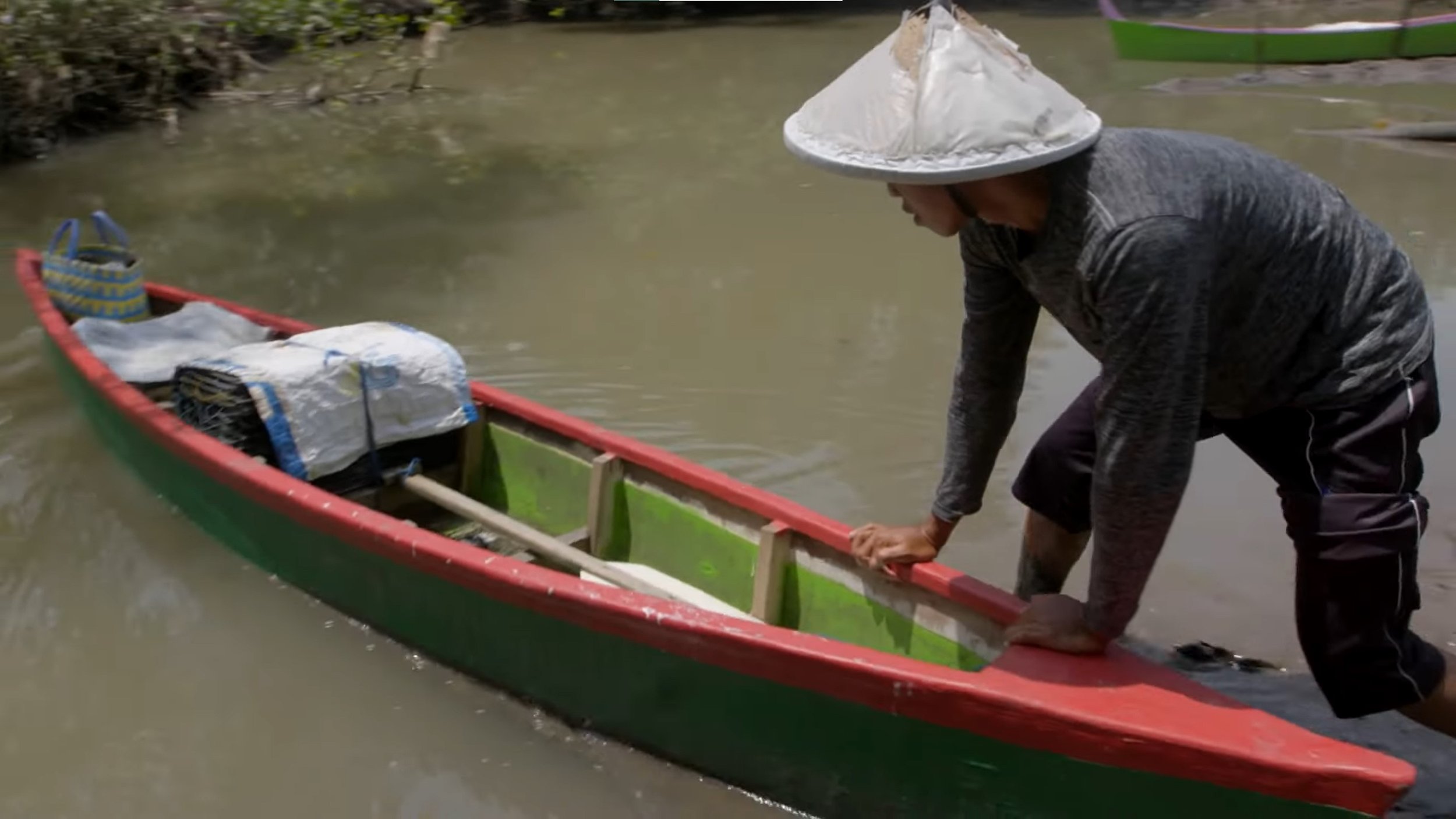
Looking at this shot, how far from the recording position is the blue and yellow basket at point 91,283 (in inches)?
183

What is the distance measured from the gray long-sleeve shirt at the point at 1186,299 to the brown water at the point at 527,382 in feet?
3.73

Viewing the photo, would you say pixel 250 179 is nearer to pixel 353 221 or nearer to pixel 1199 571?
pixel 353 221

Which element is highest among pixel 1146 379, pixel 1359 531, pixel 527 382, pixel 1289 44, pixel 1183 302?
pixel 1183 302

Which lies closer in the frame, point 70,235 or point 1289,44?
point 70,235

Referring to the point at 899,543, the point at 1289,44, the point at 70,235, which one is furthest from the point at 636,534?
the point at 1289,44

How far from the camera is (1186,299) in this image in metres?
1.71

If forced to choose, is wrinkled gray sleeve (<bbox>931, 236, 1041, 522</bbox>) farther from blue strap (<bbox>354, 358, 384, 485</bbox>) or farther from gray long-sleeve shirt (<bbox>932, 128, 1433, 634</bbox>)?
blue strap (<bbox>354, 358, 384, 485</bbox>)

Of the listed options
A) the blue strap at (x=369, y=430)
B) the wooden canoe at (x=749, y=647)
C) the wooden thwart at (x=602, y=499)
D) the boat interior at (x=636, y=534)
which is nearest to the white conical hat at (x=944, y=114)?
the wooden canoe at (x=749, y=647)

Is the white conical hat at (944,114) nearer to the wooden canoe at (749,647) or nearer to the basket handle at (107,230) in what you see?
the wooden canoe at (749,647)

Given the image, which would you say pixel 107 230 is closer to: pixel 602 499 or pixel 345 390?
pixel 345 390

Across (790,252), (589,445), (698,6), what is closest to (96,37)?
(790,252)

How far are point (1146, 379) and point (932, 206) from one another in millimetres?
387

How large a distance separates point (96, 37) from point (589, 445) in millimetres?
7377

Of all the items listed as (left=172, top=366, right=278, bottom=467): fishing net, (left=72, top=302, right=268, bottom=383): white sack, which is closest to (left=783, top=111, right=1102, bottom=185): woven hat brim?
(left=172, top=366, right=278, bottom=467): fishing net
